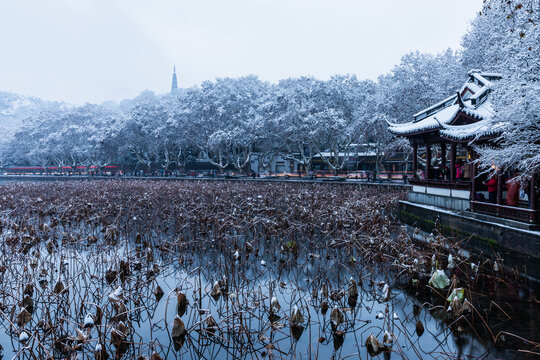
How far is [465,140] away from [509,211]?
3064 millimetres

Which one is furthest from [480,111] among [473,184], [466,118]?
[473,184]

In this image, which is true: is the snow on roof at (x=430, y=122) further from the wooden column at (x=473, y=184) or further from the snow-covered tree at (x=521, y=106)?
the snow-covered tree at (x=521, y=106)

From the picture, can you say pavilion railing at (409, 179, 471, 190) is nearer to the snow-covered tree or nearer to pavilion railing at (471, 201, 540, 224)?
pavilion railing at (471, 201, 540, 224)

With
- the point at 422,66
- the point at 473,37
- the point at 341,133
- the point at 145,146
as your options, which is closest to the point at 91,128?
the point at 145,146

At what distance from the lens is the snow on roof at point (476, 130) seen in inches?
384

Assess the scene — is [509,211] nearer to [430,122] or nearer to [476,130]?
[476,130]

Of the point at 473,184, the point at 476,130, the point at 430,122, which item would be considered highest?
the point at 430,122

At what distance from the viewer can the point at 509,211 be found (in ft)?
33.3

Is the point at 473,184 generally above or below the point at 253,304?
above

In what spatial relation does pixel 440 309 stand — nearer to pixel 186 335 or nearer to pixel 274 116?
pixel 186 335

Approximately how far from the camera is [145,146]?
47906 mm

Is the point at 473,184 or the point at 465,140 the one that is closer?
the point at 465,140

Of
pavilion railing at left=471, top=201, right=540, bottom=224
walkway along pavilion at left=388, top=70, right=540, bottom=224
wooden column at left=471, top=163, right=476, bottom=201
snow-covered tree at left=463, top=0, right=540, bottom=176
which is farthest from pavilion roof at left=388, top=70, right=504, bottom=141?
pavilion railing at left=471, top=201, right=540, bottom=224

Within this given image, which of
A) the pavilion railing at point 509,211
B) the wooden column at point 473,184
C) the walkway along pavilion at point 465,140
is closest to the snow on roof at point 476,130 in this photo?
the walkway along pavilion at point 465,140
